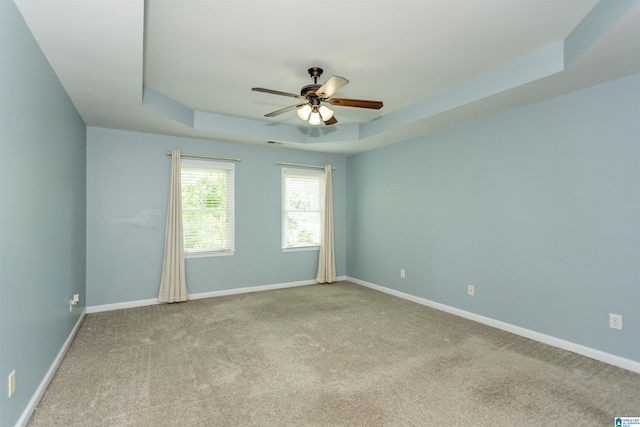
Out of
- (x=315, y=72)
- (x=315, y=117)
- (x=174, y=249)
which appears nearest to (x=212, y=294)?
(x=174, y=249)

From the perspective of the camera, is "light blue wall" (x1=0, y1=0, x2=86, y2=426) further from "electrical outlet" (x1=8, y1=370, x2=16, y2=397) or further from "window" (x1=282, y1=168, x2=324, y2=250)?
"window" (x1=282, y1=168, x2=324, y2=250)

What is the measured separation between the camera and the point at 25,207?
6.62 feet

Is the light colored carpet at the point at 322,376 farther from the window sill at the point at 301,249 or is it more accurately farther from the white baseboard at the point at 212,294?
the window sill at the point at 301,249

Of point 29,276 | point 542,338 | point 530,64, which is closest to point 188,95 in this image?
point 29,276

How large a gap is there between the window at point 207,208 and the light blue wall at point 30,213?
177 cm

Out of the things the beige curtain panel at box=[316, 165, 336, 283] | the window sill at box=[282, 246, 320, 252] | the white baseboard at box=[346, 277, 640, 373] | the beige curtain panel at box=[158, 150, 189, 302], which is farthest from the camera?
the beige curtain panel at box=[316, 165, 336, 283]

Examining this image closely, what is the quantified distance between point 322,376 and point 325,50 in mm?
2716

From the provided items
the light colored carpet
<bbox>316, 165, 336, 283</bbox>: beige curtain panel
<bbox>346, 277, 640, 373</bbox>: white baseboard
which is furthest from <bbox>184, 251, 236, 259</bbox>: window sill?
<bbox>346, 277, 640, 373</bbox>: white baseboard

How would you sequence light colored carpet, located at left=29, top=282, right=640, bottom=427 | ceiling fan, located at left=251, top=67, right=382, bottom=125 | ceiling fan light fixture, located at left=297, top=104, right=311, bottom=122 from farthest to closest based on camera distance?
ceiling fan light fixture, located at left=297, top=104, right=311, bottom=122
ceiling fan, located at left=251, top=67, right=382, bottom=125
light colored carpet, located at left=29, top=282, right=640, bottom=427

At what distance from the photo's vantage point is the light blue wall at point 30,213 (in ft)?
5.66

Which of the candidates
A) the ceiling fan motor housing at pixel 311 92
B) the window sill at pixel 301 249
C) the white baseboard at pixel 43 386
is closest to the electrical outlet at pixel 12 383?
the white baseboard at pixel 43 386

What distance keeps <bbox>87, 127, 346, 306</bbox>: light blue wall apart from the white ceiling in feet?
1.98

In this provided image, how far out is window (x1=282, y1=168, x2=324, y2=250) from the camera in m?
5.75

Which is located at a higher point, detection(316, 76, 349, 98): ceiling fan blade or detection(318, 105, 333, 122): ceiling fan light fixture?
detection(316, 76, 349, 98): ceiling fan blade
